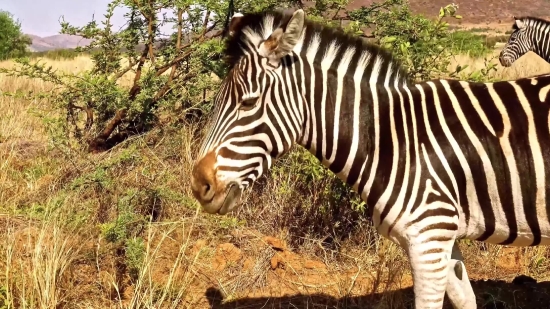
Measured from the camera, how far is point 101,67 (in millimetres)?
6656

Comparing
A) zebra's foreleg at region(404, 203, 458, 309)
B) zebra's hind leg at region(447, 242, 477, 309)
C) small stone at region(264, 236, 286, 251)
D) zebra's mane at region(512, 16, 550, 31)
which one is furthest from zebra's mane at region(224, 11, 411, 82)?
zebra's mane at region(512, 16, 550, 31)

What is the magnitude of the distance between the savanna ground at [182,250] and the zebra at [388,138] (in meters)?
1.31

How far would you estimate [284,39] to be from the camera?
2.89m

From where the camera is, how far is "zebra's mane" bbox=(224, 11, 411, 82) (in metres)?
3.10

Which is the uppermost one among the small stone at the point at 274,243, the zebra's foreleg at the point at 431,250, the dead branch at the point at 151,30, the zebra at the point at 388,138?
the dead branch at the point at 151,30

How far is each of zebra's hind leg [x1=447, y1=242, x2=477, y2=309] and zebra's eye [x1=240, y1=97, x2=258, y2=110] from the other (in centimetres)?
153

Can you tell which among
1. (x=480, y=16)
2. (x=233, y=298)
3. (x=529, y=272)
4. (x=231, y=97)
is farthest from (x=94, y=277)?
(x=480, y=16)

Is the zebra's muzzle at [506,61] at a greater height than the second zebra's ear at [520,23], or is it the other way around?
the second zebra's ear at [520,23]

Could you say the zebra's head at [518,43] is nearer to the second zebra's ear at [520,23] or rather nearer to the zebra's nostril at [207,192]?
the second zebra's ear at [520,23]

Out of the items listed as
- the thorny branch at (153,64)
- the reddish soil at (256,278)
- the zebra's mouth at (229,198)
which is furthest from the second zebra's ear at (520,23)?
the zebra's mouth at (229,198)

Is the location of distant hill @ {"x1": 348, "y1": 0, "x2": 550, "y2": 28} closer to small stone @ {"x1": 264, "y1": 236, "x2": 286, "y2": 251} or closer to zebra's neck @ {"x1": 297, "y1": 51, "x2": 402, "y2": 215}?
small stone @ {"x1": 264, "y1": 236, "x2": 286, "y2": 251}

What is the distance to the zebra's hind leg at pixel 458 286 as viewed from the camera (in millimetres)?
3307

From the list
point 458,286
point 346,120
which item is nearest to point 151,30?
point 346,120

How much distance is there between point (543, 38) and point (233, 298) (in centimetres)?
1092
